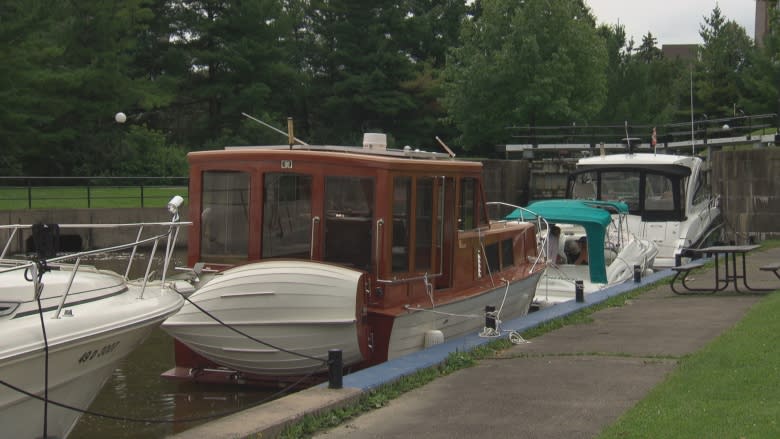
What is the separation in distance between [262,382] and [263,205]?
6.52ft

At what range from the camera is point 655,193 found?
2428 cm

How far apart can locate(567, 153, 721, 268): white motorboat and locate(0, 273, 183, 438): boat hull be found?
16.5m

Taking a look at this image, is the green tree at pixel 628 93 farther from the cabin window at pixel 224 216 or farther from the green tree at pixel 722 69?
the cabin window at pixel 224 216

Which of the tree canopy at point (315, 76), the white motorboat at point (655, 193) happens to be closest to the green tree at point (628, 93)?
the tree canopy at point (315, 76)

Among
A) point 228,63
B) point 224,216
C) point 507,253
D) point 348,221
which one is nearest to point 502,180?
point 228,63

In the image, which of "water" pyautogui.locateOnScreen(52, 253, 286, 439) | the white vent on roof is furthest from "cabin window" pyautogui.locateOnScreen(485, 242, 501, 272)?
"water" pyautogui.locateOnScreen(52, 253, 286, 439)

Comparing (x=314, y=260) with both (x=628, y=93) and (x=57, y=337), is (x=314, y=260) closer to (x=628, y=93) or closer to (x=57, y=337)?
(x=57, y=337)

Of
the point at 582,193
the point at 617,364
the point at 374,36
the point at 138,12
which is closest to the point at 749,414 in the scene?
the point at 617,364

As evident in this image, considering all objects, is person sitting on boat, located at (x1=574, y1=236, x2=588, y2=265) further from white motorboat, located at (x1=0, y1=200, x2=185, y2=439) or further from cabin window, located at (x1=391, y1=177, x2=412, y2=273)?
white motorboat, located at (x1=0, y1=200, x2=185, y2=439)

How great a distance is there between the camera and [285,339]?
10555 mm

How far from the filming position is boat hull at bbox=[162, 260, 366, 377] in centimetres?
1034

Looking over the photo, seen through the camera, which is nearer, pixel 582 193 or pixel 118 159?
pixel 582 193

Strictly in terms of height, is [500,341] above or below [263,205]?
below

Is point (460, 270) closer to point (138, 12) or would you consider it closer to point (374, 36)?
point (138, 12)
